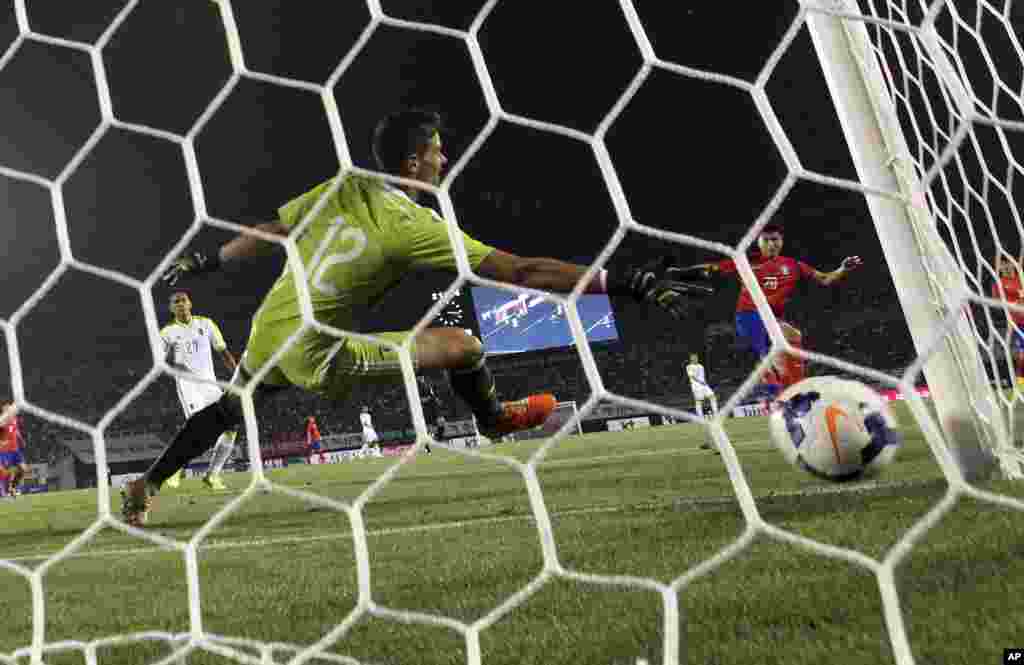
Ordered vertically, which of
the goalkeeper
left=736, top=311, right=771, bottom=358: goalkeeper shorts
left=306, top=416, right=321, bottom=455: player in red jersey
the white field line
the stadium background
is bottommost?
the white field line

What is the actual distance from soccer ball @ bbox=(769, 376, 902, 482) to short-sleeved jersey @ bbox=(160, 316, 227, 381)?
362 cm

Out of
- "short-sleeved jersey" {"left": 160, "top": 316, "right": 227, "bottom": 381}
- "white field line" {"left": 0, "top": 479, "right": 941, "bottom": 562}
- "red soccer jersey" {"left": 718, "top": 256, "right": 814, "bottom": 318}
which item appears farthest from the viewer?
"short-sleeved jersey" {"left": 160, "top": 316, "right": 227, "bottom": 381}

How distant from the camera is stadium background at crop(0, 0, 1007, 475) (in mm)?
12625

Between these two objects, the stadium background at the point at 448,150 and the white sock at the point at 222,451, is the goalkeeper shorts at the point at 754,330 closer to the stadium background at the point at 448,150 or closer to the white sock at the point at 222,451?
the white sock at the point at 222,451

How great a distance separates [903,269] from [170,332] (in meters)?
4.09

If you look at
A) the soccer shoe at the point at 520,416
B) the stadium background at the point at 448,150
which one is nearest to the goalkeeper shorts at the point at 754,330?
the soccer shoe at the point at 520,416

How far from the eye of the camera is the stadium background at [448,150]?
12625mm

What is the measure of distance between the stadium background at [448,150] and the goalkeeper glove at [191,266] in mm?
9812

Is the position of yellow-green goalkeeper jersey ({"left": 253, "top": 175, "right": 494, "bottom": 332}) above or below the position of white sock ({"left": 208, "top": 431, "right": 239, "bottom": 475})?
below

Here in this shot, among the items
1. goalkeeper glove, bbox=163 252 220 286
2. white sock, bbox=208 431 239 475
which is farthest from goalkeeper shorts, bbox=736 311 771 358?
goalkeeper glove, bbox=163 252 220 286

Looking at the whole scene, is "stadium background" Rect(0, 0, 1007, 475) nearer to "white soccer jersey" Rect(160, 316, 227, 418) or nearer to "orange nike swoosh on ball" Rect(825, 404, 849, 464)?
"white soccer jersey" Rect(160, 316, 227, 418)

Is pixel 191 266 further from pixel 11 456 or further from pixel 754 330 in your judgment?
pixel 11 456

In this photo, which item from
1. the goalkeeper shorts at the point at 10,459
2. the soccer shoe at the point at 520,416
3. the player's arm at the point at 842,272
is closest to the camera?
the player's arm at the point at 842,272

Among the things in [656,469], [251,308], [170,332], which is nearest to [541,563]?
[656,469]
